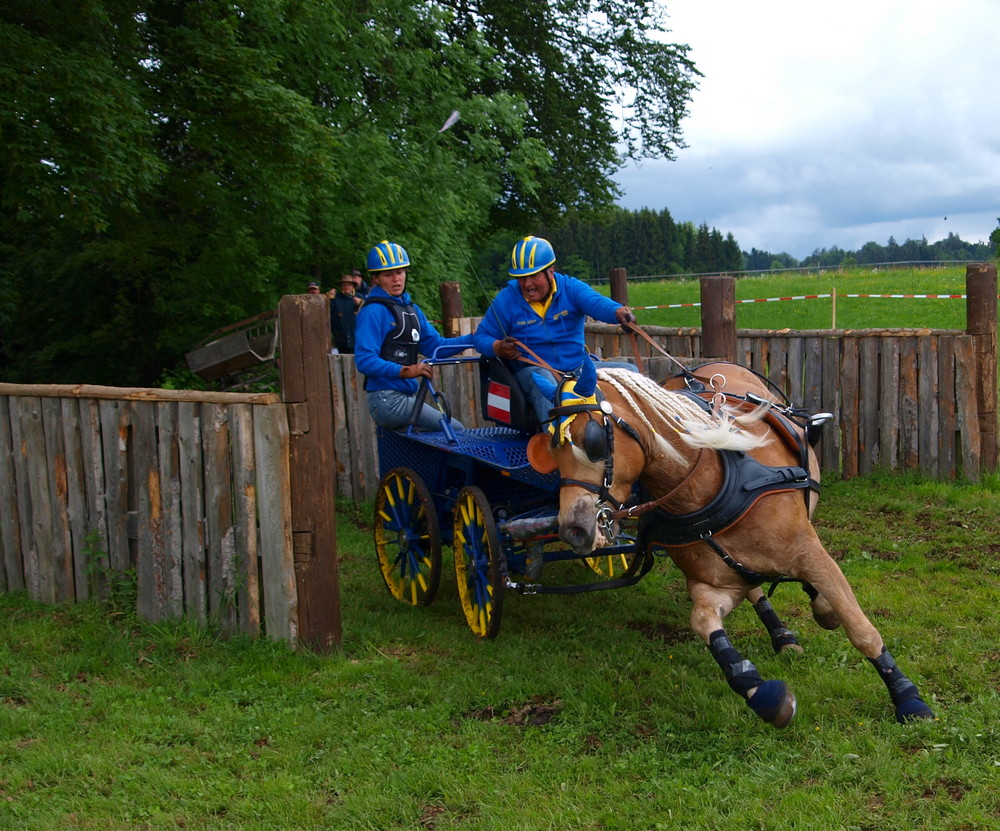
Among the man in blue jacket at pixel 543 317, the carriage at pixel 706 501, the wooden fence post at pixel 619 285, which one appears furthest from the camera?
the wooden fence post at pixel 619 285

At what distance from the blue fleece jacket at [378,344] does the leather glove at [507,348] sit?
0.76 m

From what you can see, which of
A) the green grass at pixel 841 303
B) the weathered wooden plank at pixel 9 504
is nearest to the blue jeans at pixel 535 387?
the weathered wooden plank at pixel 9 504

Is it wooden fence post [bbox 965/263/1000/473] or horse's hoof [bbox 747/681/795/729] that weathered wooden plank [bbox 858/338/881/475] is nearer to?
wooden fence post [bbox 965/263/1000/473]

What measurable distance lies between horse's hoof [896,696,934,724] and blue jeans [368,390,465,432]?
3256 millimetres

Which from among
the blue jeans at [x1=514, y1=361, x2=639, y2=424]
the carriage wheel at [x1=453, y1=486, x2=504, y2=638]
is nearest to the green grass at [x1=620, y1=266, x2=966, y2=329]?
the blue jeans at [x1=514, y1=361, x2=639, y2=424]

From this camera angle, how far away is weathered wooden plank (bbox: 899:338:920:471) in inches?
337

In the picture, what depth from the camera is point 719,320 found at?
7.77 meters

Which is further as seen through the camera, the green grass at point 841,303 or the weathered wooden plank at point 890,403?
the green grass at point 841,303

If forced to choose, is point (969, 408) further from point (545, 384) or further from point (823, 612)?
point (545, 384)

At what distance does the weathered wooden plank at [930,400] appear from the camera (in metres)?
8.47

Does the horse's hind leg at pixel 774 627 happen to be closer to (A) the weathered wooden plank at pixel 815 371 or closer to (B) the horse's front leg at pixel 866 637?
(B) the horse's front leg at pixel 866 637

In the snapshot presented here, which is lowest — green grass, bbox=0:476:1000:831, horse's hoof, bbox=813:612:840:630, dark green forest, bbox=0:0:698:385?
green grass, bbox=0:476:1000:831

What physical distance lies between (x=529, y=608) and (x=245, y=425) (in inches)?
85.6

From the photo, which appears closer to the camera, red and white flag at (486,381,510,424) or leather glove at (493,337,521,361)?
leather glove at (493,337,521,361)
